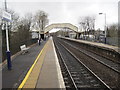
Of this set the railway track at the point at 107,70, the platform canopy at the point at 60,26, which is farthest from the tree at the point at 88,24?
the railway track at the point at 107,70

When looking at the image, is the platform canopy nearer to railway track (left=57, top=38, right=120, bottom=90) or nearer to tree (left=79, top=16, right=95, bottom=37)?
tree (left=79, top=16, right=95, bottom=37)

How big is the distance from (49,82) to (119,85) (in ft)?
11.0

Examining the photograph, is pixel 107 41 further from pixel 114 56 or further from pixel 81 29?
pixel 81 29

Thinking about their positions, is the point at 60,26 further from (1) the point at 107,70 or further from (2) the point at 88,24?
(1) the point at 107,70

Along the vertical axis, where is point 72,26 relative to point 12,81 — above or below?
above

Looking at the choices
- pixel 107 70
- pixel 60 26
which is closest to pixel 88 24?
pixel 60 26

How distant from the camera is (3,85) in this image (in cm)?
666

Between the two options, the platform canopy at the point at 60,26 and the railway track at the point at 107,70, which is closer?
the railway track at the point at 107,70

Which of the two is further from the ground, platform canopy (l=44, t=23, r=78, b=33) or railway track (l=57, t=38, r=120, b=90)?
platform canopy (l=44, t=23, r=78, b=33)

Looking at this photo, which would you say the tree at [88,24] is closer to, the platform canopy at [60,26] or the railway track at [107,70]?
the platform canopy at [60,26]

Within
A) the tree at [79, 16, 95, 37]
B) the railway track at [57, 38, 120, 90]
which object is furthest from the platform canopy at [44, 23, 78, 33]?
the railway track at [57, 38, 120, 90]

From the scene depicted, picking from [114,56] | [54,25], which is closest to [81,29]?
[54,25]

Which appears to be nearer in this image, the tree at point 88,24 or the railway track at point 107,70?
the railway track at point 107,70

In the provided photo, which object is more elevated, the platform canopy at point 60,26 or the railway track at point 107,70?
the platform canopy at point 60,26
